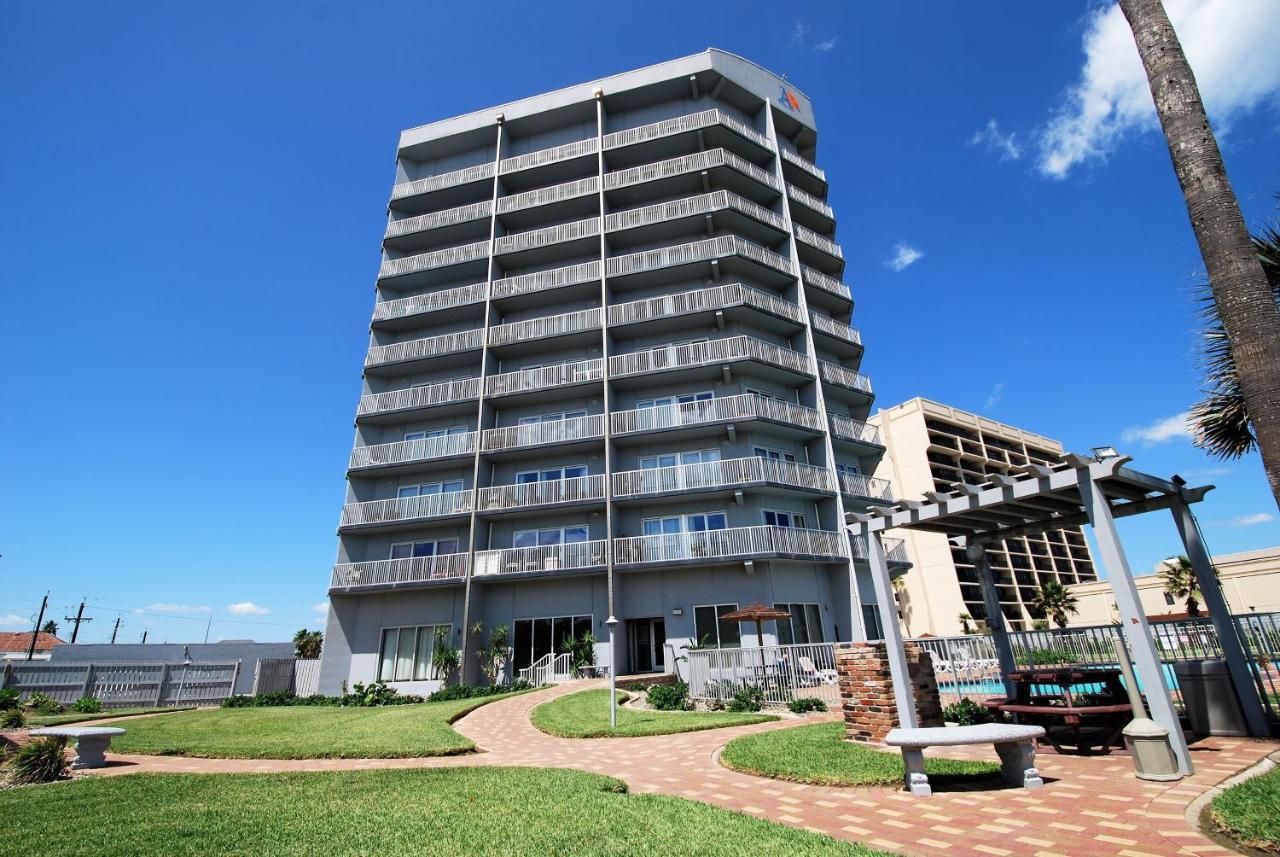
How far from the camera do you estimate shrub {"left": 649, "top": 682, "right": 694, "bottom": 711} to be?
1434 centimetres

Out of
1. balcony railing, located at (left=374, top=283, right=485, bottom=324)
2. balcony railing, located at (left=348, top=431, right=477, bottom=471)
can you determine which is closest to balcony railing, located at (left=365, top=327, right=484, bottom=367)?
balcony railing, located at (left=374, top=283, right=485, bottom=324)

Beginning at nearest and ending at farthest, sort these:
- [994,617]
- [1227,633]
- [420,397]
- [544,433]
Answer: [1227,633] → [994,617] → [544,433] → [420,397]

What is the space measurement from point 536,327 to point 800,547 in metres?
14.7

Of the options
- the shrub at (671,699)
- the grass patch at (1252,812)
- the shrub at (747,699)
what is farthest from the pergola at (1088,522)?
the shrub at (671,699)

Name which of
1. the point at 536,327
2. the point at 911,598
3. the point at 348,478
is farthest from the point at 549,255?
the point at 911,598

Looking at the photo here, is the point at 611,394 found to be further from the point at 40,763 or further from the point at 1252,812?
the point at 1252,812

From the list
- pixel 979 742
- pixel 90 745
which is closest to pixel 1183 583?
pixel 979 742

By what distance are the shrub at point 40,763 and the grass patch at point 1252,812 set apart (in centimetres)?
1292

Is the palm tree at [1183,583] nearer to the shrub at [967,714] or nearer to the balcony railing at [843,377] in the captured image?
the balcony railing at [843,377]

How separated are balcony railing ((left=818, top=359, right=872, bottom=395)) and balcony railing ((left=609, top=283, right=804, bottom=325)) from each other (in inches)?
96.2

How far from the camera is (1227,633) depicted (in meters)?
7.52

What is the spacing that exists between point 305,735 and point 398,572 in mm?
12477

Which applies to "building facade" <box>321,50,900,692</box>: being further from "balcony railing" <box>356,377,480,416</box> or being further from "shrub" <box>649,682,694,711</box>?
"shrub" <box>649,682,694,711</box>


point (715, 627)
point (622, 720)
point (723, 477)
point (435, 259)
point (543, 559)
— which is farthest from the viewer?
point (435, 259)
